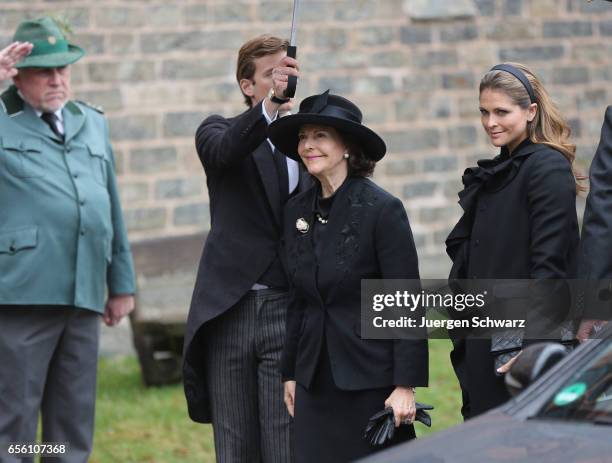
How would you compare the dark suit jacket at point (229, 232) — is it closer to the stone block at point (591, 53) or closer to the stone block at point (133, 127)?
the stone block at point (133, 127)

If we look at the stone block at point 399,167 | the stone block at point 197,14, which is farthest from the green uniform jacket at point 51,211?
the stone block at point 399,167

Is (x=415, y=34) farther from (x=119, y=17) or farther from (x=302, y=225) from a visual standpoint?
(x=302, y=225)

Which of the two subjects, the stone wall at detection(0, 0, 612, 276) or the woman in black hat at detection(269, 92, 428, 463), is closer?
the woman in black hat at detection(269, 92, 428, 463)

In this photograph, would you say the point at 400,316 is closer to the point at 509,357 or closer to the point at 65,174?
the point at 509,357

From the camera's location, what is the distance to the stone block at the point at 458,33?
11016mm

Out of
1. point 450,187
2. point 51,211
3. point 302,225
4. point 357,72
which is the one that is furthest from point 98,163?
point 450,187

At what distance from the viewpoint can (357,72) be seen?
10.7 meters

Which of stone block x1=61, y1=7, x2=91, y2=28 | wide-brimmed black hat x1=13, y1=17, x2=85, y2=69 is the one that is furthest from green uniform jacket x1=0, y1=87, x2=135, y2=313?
Result: stone block x1=61, y1=7, x2=91, y2=28

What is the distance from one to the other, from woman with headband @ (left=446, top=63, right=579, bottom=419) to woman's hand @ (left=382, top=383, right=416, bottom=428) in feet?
1.11

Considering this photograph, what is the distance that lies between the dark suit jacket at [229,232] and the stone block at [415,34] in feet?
19.9

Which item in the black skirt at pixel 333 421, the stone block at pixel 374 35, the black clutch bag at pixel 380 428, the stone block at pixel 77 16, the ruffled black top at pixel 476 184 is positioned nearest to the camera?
the black clutch bag at pixel 380 428

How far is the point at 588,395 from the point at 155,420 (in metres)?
4.62

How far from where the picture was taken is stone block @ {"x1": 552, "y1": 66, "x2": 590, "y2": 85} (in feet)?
37.5

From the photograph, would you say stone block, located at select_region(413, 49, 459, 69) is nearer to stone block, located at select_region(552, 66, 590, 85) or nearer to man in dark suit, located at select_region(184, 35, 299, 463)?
stone block, located at select_region(552, 66, 590, 85)
